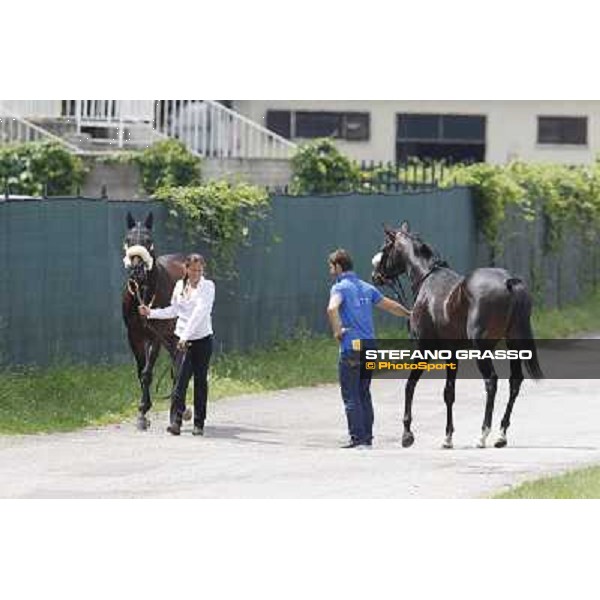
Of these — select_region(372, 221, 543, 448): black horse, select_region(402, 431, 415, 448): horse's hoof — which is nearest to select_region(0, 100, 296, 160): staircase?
select_region(372, 221, 543, 448): black horse

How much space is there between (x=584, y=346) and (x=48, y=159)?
12989 mm

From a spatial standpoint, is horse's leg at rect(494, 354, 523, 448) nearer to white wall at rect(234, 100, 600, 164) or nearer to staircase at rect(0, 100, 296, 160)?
white wall at rect(234, 100, 600, 164)

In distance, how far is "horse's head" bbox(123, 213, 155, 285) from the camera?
16.9m

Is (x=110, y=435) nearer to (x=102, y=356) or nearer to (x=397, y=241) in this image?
(x=102, y=356)

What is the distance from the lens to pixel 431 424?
16078 mm

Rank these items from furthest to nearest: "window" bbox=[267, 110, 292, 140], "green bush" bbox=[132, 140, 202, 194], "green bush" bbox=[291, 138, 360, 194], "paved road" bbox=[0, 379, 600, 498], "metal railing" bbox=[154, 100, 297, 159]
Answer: "green bush" bbox=[291, 138, 360, 194] < "green bush" bbox=[132, 140, 202, 194] < "metal railing" bbox=[154, 100, 297, 159] < "window" bbox=[267, 110, 292, 140] < "paved road" bbox=[0, 379, 600, 498]

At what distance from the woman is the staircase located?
25.8 ft

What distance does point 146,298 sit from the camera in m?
16.9

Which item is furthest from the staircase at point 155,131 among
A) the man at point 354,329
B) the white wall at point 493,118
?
the man at point 354,329

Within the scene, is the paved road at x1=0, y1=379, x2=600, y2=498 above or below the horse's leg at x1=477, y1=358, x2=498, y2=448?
below

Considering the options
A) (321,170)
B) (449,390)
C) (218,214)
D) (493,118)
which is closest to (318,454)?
(449,390)

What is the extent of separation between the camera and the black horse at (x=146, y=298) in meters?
16.8

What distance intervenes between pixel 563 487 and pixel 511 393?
3.99 feet
